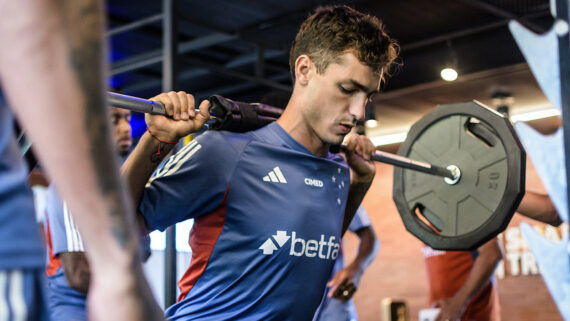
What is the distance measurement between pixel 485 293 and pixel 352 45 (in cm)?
223

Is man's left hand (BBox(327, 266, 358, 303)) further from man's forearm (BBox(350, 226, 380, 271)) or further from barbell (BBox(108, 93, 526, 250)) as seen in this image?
barbell (BBox(108, 93, 526, 250))

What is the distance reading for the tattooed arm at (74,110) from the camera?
20.6 inches

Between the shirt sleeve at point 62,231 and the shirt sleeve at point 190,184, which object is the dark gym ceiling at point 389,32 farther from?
the shirt sleeve at point 190,184

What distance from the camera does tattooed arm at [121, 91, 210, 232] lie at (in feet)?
5.70

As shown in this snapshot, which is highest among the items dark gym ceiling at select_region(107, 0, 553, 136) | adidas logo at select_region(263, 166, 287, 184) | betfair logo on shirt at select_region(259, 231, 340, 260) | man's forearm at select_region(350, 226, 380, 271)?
dark gym ceiling at select_region(107, 0, 553, 136)

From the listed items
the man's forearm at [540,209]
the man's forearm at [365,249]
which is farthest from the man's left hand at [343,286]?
the man's forearm at [540,209]

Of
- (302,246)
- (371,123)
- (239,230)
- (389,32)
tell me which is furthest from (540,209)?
(371,123)

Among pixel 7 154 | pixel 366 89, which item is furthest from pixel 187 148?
pixel 7 154

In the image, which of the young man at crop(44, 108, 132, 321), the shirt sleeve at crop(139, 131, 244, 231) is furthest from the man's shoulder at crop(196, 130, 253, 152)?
the young man at crop(44, 108, 132, 321)

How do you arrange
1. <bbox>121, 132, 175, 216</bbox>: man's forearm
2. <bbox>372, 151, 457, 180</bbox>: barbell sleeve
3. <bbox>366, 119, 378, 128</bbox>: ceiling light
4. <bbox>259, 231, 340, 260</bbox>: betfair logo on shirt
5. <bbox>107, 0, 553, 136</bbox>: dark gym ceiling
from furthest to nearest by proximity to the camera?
<bbox>366, 119, 378, 128</bbox>: ceiling light → <bbox>107, 0, 553, 136</bbox>: dark gym ceiling → <bbox>372, 151, 457, 180</bbox>: barbell sleeve → <bbox>259, 231, 340, 260</bbox>: betfair logo on shirt → <bbox>121, 132, 175, 216</bbox>: man's forearm

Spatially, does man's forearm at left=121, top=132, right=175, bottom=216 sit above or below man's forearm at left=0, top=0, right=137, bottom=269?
above

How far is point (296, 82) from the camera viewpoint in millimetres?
2238

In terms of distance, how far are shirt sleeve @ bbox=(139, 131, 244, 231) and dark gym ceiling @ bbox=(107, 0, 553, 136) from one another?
3.34 metres

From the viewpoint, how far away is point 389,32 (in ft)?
21.0
